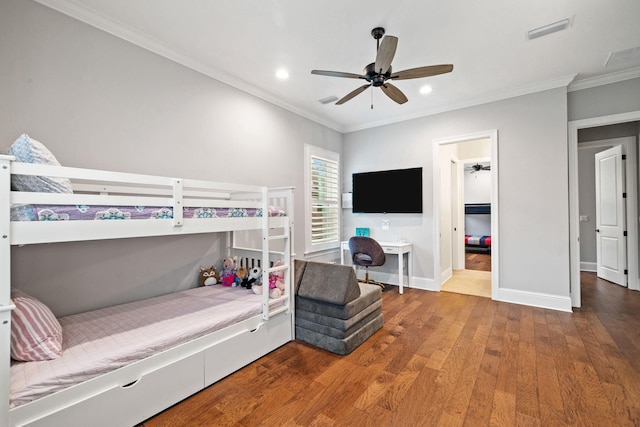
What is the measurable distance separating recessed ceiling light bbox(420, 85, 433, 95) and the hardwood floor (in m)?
2.82

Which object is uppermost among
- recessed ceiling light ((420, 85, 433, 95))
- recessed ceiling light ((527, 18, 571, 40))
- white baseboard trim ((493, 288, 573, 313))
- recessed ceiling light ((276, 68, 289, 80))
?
recessed ceiling light ((276, 68, 289, 80))

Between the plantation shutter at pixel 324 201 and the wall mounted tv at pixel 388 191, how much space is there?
36cm

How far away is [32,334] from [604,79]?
5623 mm

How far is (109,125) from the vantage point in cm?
233

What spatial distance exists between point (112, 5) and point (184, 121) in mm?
969

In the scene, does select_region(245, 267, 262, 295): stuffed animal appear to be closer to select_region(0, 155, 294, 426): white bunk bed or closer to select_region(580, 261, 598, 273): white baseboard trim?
select_region(0, 155, 294, 426): white bunk bed

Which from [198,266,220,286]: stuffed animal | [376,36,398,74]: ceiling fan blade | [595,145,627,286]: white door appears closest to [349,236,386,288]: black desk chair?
[198,266,220,286]: stuffed animal

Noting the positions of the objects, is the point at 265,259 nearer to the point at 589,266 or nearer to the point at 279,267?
the point at 279,267

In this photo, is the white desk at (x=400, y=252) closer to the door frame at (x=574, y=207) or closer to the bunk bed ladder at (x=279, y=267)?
the door frame at (x=574, y=207)

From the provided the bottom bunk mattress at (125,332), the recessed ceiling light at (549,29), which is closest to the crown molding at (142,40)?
the bottom bunk mattress at (125,332)

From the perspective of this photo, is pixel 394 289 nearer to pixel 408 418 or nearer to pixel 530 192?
pixel 530 192

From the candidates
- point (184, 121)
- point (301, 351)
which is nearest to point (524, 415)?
point (301, 351)

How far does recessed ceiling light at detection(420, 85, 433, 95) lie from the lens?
3.53 m

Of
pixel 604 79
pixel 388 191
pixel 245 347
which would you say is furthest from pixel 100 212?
pixel 604 79
